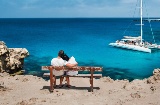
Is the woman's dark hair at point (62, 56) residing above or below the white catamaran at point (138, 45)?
above

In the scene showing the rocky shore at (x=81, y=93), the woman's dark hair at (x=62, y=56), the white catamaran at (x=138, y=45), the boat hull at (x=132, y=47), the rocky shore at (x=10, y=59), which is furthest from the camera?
the white catamaran at (x=138, y=45)

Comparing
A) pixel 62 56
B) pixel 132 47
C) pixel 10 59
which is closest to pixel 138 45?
pixel 132 47

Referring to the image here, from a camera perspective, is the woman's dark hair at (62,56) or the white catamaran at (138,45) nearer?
the woman's dark hair at (62,56)

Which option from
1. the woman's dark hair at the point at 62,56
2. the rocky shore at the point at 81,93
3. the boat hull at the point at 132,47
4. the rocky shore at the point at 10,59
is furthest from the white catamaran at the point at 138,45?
the woman's dark hair at the point at 62,56

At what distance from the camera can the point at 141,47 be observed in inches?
2021

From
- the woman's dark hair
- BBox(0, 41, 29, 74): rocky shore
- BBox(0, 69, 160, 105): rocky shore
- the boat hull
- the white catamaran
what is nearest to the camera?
BBox(0, 69, 160, 105): rocky shore

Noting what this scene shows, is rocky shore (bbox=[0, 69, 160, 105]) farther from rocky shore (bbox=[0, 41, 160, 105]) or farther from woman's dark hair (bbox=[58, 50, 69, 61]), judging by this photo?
woman's dark hair (bbox=[58, 50, 69, 61])

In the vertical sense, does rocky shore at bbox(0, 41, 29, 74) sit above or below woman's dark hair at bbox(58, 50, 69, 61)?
below

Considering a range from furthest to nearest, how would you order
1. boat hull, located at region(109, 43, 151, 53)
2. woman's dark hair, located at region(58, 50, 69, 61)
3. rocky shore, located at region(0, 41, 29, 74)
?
boat hull, located at region(109, 43, 151, 53) → rocky shore, located at region(0, 41, 29, 74) → woman's dark hair, located at region(58, 50, 69, 61)

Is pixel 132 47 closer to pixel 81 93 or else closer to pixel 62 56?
pixel 62 56

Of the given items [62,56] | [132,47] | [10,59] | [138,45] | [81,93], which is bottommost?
[132,47]

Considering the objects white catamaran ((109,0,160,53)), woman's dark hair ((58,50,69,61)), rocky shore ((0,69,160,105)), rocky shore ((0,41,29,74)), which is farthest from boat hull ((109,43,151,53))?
woman's dark hair ((58,50,69,61))

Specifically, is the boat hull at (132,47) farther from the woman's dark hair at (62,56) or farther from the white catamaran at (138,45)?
the woman's dark hair at (62,56)

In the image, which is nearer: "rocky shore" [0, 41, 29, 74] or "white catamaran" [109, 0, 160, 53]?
"rocky shore" [0, 41, 29, 74]
